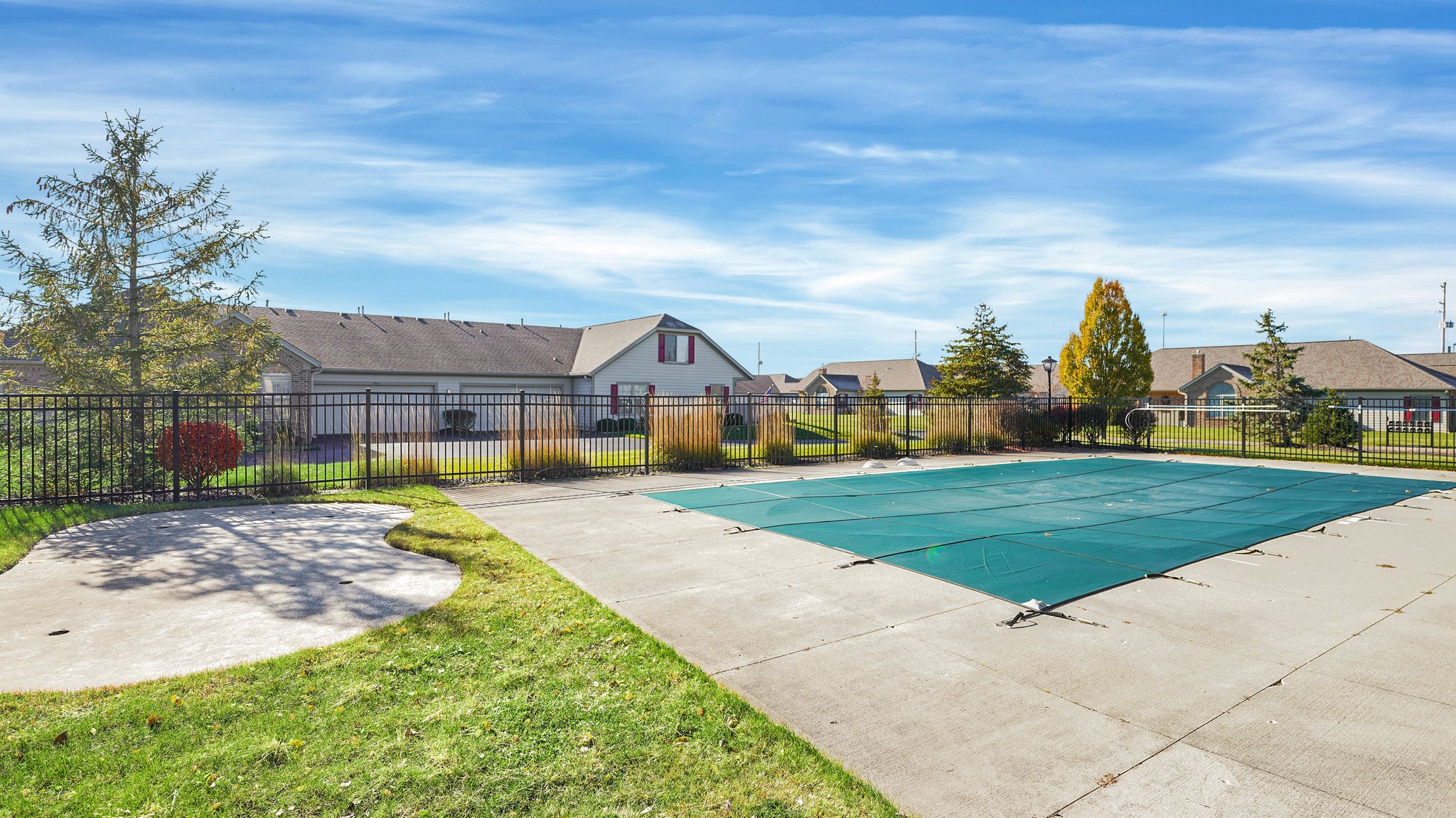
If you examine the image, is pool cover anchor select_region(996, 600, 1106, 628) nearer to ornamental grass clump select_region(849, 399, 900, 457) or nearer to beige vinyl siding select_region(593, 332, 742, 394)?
ornamental grass clump select_region(849, 399, 900, 457)

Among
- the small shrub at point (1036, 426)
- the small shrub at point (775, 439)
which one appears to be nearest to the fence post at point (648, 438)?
the small shrub at point (775, 439)

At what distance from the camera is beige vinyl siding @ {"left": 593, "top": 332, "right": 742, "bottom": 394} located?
31.5 m

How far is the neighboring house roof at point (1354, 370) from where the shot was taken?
3528 cm

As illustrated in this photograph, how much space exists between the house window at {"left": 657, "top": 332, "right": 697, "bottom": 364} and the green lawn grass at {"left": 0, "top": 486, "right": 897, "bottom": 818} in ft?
92.7

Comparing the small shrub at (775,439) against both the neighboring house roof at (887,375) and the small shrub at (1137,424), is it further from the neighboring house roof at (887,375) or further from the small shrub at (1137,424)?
the neighboring house roof at (887,375)

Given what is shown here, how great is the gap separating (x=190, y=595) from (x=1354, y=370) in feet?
163

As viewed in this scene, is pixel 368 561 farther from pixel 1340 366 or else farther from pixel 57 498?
pixel 1340 366

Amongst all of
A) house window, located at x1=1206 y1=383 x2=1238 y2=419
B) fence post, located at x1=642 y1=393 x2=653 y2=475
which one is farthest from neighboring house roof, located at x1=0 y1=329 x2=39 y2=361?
house window, located at x1=1206 y1=383 x2=1238 y2=419

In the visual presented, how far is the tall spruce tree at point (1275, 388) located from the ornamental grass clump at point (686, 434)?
19726mm

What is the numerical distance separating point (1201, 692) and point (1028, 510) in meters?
5.93

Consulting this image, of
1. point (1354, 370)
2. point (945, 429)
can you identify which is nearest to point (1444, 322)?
point (1354, 370)

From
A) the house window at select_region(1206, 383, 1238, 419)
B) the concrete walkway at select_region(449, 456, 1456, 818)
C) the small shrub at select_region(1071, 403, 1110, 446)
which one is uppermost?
the house window at select_region(1206, 383, 1238, 419)

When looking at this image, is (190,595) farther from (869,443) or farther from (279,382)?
(279,382)

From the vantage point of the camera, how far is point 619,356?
31.4m
